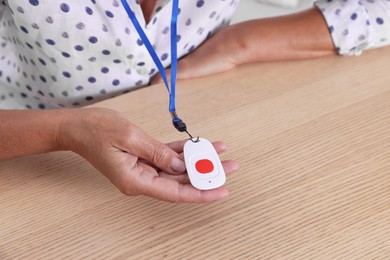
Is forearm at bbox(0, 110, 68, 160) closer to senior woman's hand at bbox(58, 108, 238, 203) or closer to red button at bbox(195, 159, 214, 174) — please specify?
senior woman's hand at bbox(58, 108, 238, 203)

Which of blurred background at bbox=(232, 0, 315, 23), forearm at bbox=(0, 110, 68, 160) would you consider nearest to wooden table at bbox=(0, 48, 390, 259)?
forearm at bbox=(0, 110, 68, 160)

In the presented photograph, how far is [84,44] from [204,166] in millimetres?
365

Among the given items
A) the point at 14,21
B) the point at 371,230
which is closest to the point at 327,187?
the point at 371,230

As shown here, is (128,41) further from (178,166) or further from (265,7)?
(265,7)

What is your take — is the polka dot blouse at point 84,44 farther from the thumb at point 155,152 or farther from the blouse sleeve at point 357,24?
the thumb at point 155,152

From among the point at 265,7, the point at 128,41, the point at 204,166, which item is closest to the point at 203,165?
the point at 204,166

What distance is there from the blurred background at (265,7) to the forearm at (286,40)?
21.0 inches

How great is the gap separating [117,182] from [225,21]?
519mm

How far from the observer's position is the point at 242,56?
953 mm

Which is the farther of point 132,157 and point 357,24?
point 357,24

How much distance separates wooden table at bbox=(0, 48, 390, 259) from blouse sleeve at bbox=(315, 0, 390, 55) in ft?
0.28

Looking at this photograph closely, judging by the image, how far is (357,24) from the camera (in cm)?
97

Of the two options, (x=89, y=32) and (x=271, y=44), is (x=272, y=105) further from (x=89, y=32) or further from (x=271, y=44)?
(x=89, y=32)

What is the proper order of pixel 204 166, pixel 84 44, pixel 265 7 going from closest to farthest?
1. pixel 204 166
2. pixel 84 44
3. pixel 265 7
